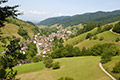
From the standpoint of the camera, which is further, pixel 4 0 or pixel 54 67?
pixel 54 67

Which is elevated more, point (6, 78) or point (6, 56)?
point (6, 56)

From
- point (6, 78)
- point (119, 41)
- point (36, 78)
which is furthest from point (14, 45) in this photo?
point (119, 41)

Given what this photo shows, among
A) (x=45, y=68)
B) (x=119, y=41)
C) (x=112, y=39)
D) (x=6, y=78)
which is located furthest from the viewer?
(x=112, y=39)

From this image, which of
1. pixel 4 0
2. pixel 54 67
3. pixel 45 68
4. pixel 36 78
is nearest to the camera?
pixel 4 0

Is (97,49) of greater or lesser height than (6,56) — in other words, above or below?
below

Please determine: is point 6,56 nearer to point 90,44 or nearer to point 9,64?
point 9,64

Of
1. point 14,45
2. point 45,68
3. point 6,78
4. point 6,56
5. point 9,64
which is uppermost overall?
point 14,45

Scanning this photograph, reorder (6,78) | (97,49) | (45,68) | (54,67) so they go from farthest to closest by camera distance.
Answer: (97,49), (45,68), (54,67), (6,78)

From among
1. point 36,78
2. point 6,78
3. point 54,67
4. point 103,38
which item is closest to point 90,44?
point 103,38

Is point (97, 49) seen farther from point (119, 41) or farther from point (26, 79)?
point (26, 79)
